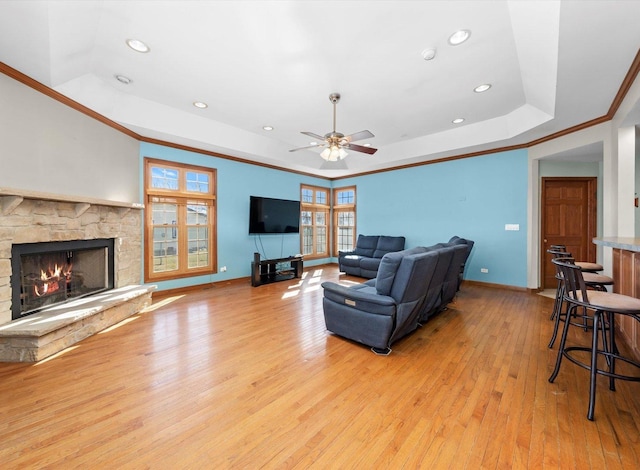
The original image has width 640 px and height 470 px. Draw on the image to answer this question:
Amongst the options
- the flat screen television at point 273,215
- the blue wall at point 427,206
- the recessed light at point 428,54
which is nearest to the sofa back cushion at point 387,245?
the blue wall at point 427,206

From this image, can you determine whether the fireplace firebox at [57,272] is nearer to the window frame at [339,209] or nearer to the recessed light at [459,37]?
the recessed light at [459,37]

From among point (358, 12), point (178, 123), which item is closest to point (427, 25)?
point (358, 12)

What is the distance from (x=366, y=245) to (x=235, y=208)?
3641 mm

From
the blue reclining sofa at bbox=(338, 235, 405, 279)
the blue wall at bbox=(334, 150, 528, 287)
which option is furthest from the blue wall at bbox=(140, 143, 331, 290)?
the blue wall at bbox=(334, 150, 528, 287)

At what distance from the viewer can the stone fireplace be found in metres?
2.77

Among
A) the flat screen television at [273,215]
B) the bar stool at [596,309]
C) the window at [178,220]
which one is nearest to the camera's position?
the bar stool at [596,309]

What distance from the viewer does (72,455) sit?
1.54 metres

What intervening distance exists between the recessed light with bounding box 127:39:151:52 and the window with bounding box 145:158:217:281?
2374 mm

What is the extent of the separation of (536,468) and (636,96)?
381cm

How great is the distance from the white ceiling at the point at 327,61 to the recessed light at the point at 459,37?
0.06m

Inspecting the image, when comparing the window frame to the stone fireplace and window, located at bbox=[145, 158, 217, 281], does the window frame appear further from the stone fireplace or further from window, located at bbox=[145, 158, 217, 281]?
the stone fireplace

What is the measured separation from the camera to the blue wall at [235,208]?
5383 millimetres

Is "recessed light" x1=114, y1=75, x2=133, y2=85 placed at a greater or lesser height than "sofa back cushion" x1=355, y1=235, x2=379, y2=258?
greater

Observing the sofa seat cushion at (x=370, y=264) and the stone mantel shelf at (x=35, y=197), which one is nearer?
the stone mantel shelf at (x=35, y=197)
